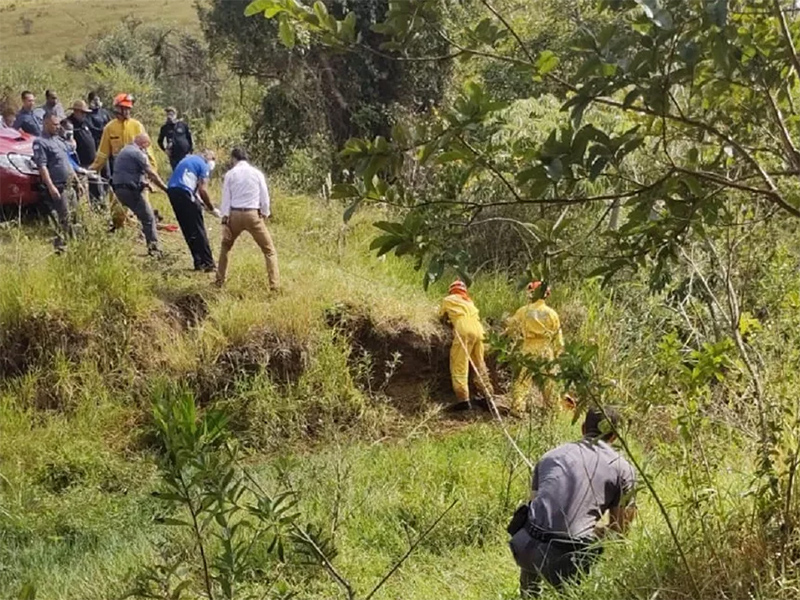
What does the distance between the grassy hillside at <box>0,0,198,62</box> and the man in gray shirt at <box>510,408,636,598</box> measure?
2721 centimetres

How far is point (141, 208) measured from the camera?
902cm

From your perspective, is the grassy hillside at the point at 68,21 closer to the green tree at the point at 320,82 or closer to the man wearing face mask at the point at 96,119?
the green tree at the point at 320,82

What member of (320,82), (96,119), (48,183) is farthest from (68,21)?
(48,183)

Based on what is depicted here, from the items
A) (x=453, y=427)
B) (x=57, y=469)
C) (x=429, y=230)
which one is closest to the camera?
(x=429, y=230)

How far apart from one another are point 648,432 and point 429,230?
354cm

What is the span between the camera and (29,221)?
32.0 ft

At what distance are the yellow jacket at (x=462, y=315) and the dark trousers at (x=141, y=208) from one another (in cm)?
345

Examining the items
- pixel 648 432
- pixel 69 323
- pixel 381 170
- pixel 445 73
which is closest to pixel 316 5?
pixel 381 170

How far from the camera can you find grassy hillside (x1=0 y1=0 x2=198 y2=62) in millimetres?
28984

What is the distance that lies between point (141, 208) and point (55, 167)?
0.97 meters

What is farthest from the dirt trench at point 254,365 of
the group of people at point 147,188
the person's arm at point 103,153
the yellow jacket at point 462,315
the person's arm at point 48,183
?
the person's arm at point 103,153

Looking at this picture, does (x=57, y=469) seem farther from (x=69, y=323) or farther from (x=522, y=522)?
(x=522, y=522)

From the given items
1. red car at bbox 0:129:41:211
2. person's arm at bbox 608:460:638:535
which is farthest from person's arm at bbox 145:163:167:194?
person's arm at bbox 608:460:638:535

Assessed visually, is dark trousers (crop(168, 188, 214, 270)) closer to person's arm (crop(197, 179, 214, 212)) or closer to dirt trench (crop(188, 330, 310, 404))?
person's arm (crop(197, 179, 214, 212))
